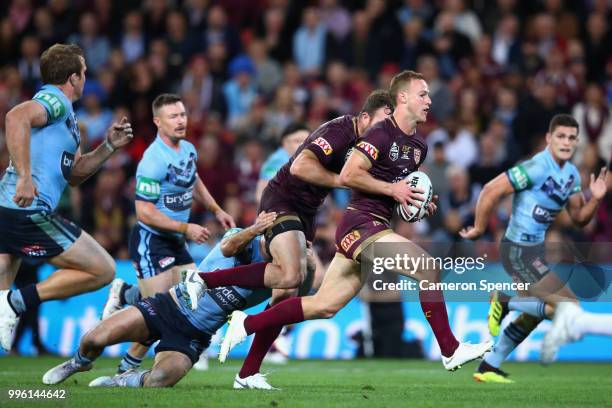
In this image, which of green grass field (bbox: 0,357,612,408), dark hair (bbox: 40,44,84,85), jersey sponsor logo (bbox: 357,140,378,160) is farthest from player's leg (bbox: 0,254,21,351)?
jersey sponsor logo (bbox: 357,140,378,160)

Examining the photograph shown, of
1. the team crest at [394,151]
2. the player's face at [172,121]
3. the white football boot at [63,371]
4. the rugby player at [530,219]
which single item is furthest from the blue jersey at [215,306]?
the rugby player at [530,219]

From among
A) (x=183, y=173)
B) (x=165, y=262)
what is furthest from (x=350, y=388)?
(x=183, y=173)

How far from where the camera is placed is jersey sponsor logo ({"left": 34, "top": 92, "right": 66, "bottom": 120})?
9.34 meters

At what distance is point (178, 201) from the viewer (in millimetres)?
11273

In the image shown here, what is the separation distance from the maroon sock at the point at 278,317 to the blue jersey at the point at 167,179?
2404mm

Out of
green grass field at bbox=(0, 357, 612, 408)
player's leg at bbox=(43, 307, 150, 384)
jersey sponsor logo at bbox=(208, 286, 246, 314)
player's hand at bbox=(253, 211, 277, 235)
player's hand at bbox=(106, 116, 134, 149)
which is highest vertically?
player's hand at bbox=(106, 116, 134, 149)

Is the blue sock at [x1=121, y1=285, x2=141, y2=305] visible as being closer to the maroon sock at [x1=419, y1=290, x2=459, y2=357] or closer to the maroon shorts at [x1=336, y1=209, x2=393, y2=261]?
the maroon shorts at [x1=336, y1=209, x2=393, y2=261]

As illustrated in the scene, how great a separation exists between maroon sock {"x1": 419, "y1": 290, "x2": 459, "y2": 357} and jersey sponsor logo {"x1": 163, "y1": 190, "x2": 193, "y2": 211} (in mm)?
3453

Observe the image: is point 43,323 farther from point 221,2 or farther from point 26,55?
point 221,2

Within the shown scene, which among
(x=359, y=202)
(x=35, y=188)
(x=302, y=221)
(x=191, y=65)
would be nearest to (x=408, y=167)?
(x=359, y=202)

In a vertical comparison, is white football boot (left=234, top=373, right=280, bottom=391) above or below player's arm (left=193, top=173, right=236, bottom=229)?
below

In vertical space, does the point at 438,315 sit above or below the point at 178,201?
below

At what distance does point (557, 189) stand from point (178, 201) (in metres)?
3.86

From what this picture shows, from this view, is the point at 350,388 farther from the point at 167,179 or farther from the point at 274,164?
the point at 274,164
